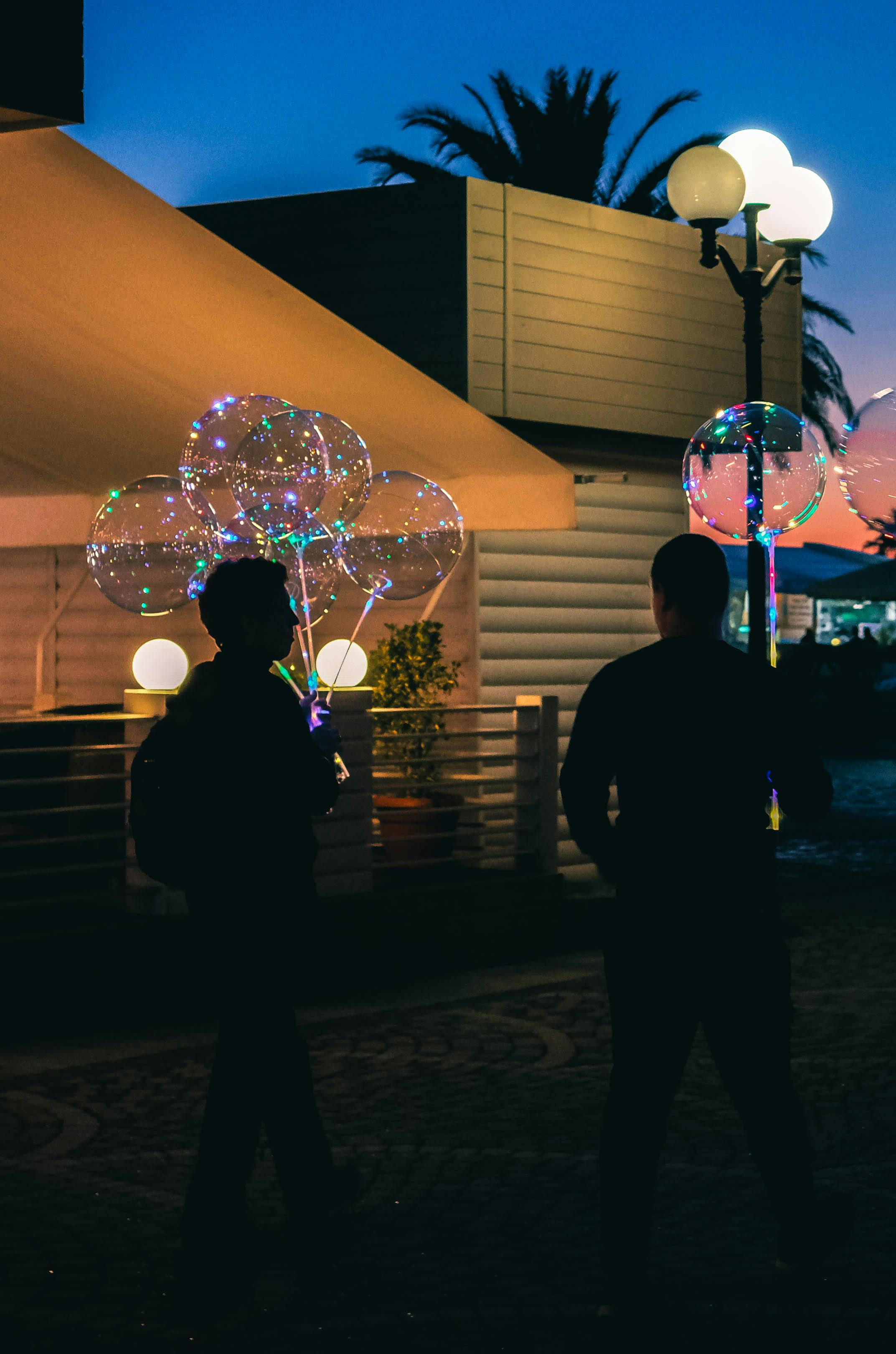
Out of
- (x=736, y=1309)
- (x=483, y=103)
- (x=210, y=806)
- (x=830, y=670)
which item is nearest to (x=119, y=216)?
(x=210, y=806)

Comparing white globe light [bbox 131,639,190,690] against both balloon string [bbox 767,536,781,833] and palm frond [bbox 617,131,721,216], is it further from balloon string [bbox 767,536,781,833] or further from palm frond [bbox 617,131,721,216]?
palm frond [bbox 617,131,721,216]

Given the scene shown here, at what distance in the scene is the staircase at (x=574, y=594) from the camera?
12.1 meters

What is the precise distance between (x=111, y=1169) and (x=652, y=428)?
26.9 feet

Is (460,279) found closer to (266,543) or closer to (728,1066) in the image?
(266,543)

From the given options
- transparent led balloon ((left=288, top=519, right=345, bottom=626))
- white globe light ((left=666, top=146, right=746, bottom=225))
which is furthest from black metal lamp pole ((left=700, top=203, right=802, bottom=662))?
transparent led balloon ((left=288, top=519, right=345, bottom=626))

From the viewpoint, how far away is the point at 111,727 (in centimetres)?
1124

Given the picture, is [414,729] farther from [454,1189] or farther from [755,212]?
[454,1189]

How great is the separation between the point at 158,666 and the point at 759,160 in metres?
4.81

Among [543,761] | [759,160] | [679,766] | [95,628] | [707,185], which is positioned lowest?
[543,761]

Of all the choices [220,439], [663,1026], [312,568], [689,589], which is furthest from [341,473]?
[663,1026]

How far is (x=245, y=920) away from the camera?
14.8ft

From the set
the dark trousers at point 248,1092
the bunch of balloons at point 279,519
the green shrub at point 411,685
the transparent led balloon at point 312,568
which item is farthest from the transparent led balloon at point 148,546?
the dark trousers at point 248,1092

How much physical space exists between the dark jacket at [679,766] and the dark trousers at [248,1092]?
3.06 ft

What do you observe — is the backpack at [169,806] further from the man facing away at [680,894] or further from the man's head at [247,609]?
the man facing away at [680,894]
